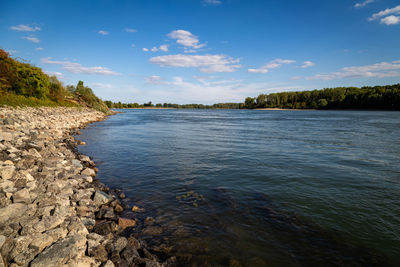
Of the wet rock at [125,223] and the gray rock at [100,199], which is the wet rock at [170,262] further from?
the gray rock at [100,199]

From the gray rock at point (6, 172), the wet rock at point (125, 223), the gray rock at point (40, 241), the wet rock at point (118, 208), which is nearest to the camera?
the gray rock at point (40, 241)

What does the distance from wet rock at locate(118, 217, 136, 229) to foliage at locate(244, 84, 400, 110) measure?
152514mm

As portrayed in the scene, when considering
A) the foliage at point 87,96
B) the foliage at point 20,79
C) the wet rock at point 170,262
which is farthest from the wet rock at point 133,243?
the foliage at point 87,96

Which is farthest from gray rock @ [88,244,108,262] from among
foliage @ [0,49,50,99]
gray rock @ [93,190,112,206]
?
foliage @ [0,49,50,99]

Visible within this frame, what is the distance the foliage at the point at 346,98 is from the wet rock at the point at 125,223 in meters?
153

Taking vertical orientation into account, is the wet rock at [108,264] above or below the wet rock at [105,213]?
above

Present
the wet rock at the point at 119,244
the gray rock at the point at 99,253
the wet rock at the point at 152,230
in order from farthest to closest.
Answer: the wet rock at the point at 152,230, the wet rock at the point at 119,244, the gray rock at the point at 99,253

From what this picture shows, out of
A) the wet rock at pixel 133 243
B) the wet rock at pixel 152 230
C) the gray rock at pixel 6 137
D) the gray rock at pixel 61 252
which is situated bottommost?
the wet rock at pixel 152 230

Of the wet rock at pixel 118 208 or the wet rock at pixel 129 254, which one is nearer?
the wet rock at pixel 129 254

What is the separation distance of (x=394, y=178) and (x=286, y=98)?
203436 millimetres

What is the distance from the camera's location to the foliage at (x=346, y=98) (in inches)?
4652

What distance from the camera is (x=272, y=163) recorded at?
13.5 metres

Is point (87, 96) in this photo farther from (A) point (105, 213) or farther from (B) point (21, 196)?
(A) point (105, 213)

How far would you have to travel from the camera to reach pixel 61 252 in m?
4.39
